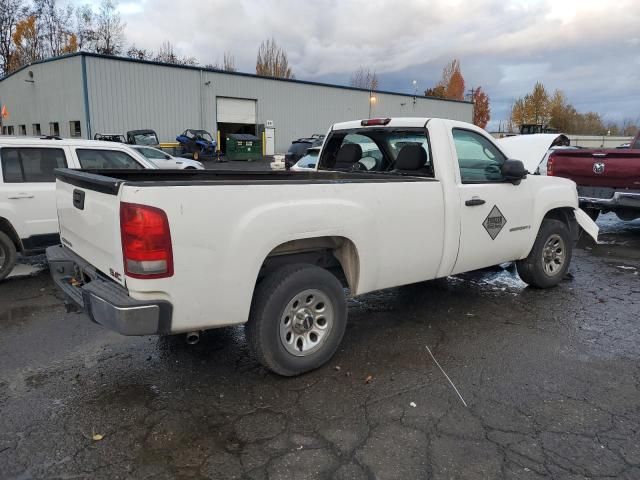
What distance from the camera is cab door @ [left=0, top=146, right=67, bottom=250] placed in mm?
5922

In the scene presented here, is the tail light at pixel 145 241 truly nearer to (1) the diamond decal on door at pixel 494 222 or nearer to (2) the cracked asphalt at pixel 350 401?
(2) the cracked asphalt at pixel 350 401

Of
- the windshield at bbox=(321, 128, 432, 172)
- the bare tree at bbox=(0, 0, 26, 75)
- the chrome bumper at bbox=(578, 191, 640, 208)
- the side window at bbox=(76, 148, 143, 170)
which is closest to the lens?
the windshield at bbox=(321, 128, 432, 172)

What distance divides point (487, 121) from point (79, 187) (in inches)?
3120

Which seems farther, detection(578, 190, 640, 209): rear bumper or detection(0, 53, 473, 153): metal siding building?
detection(0, 53, 473, 153): metal siding building

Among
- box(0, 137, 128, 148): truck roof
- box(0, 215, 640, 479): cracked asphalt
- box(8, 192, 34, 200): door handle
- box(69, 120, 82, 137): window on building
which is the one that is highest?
box(69, 120, 82, 137): window on building

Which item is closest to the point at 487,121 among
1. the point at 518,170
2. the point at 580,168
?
the point at 580,168

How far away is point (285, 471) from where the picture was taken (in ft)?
8.53

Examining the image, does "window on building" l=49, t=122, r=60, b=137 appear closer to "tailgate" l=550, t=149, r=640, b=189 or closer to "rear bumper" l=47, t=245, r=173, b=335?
"tailgate" l=550, t=149, r=640, b=189

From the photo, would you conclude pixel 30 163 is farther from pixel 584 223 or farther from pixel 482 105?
pixel 482 105

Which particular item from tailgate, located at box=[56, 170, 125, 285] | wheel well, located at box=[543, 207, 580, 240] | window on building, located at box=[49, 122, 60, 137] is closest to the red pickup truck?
wheel well, located at box=[543, 207, 580, 240]

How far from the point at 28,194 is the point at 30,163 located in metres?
0.41

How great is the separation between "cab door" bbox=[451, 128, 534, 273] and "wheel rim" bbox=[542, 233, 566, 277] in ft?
1.87

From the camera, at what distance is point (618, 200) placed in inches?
330

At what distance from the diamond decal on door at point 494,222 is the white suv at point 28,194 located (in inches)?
199
